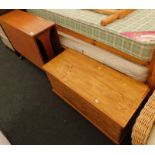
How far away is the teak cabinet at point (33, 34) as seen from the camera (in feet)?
4.88

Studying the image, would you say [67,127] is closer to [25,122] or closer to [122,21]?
[25,122]

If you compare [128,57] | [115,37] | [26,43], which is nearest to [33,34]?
[26,43]

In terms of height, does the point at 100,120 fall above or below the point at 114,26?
below

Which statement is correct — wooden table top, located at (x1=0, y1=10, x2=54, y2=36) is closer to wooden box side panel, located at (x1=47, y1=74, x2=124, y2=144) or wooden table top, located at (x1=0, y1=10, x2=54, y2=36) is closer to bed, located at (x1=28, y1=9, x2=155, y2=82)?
bed, located at (x1=28, y1=9, x2=155, y2=82)

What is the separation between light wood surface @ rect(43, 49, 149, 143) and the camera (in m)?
1.02

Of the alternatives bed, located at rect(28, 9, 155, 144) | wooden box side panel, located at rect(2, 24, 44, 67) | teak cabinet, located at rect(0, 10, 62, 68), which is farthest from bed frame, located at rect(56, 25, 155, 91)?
wooden box side panel, located at rect(2, 24, 44, 67)

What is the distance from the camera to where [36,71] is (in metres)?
1.91

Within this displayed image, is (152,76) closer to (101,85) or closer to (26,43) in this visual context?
(101,85)

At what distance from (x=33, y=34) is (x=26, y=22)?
11.6 inches

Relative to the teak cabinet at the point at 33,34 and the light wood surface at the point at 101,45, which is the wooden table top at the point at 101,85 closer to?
the light wood surface at the point at 101,45

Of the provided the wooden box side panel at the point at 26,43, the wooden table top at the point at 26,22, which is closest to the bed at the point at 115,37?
the wooden table top at the point at 26,22

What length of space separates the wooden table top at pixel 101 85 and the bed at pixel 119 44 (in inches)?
2.9

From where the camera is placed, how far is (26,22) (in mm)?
1628
